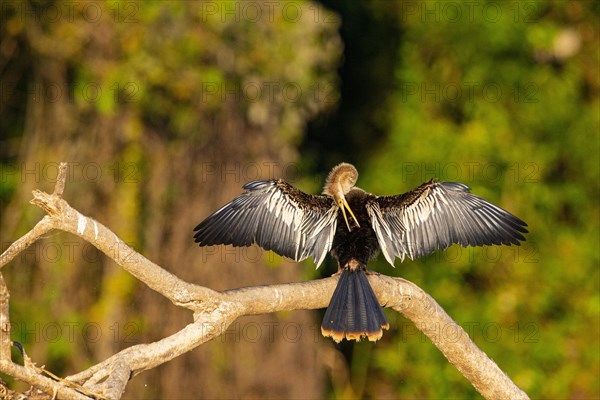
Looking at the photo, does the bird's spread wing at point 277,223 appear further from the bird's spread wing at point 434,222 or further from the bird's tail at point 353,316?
the bird's tail at point 353,316

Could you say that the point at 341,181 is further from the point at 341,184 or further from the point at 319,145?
the point at 319,145

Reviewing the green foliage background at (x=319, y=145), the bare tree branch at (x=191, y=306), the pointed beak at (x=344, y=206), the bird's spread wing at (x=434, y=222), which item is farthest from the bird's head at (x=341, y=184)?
the green foliage background at (x=319, y=145)

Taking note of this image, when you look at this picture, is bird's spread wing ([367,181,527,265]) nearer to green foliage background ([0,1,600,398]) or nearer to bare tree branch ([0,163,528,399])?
bare tree branch ([0,163,528,399])

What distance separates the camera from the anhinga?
162 inches

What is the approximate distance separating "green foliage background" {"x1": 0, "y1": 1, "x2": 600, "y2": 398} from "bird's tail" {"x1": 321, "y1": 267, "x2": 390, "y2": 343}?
3114mm

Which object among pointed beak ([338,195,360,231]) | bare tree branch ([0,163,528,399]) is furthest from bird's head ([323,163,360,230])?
bare tree branch ([0,163,528,399])

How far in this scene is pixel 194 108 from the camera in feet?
23.0

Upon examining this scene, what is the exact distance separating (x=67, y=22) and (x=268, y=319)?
2562 mm

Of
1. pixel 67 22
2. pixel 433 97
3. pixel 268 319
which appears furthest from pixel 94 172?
pixel 433 97

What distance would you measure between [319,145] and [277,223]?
4.99 meters

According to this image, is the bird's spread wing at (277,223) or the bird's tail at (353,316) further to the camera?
the bird's spread wing at (277,223)

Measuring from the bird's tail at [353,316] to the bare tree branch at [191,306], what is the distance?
0.21 feet

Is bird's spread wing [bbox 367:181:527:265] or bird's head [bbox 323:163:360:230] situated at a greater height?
bird's head [bbox 323:163:360:230]

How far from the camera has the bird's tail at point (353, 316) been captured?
369 centimetres
